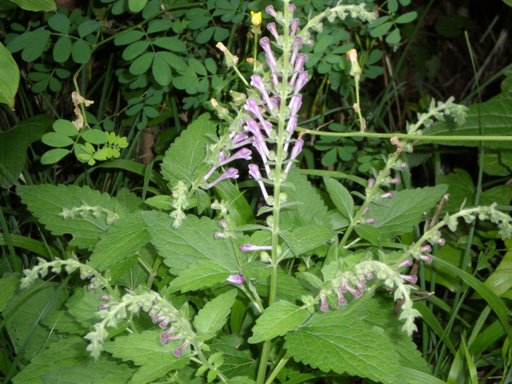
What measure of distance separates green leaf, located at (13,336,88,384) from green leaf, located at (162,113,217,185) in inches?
19.6

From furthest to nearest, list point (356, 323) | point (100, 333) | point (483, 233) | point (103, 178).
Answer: point (103, 178)
point (483, 233)
point (356, 323)
point (100, 333)

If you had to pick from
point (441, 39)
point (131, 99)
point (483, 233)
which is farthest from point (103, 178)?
point (441, 39)

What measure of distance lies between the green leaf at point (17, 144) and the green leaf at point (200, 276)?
1134mm

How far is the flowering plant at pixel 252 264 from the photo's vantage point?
4.70 feet

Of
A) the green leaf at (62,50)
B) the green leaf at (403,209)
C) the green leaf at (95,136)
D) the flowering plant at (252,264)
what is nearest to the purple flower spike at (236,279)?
the flowering plant at (252,264)

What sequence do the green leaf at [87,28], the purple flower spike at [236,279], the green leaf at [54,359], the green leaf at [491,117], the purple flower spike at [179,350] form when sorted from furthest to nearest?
the green leaf at [491,117] < the green leaf at [87,28] < the green leaf at [54,359] < the purple flower spike at [236,279] < the purple flower spike at [179,350]

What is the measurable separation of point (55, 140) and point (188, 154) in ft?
1.96

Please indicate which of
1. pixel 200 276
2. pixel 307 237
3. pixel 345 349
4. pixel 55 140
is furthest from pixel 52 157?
pixel 345 349

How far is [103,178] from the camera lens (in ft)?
9.60

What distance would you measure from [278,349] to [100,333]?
2.80ft

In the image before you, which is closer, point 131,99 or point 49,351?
point 49,351

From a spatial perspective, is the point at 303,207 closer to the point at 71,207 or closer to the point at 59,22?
the point at 71,207

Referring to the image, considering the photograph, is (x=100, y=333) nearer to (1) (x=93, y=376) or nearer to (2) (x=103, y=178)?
(1) (x=93, y=376)

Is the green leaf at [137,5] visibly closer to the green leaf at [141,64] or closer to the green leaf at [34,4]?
the green leaf at [141,64]
